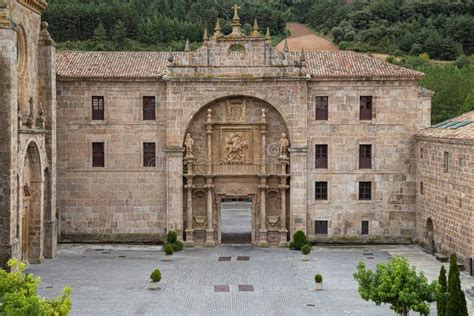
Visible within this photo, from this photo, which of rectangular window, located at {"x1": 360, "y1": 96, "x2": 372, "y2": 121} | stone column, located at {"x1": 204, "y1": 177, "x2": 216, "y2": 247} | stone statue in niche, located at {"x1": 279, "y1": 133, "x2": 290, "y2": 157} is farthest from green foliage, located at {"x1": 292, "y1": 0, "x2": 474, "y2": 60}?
stone column, located at {"x1": 204, "y1": 177, "x2": 216, "y2": 247}

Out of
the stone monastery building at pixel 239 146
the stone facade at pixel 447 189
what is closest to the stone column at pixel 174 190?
the stone monastery building at pixel 239 146

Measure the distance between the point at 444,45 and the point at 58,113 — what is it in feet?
182

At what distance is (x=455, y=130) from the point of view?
1380 inches

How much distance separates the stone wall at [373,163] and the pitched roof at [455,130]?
189cm

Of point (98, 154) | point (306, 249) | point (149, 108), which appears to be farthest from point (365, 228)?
point (98, 154)

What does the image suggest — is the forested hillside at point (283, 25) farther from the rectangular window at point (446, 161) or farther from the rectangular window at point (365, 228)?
the rectangular window at point (446, 161)

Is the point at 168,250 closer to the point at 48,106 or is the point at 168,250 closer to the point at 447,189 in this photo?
the point at 48,106

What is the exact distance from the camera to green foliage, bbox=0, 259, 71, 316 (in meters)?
15.4

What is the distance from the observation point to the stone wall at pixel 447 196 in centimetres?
3178

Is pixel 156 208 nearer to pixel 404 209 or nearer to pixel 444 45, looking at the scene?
pixel 404 209

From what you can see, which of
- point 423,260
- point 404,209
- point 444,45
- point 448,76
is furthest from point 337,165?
point 444,45

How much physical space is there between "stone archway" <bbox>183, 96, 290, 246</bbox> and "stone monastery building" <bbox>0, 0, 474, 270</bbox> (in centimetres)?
6

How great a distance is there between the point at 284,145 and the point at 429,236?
30.6 feet

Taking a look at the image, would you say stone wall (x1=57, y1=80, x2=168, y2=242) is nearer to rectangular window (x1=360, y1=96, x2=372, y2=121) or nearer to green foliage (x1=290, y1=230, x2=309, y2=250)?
green foliage (x1=290, y1=230, x2=309, y2=250)
